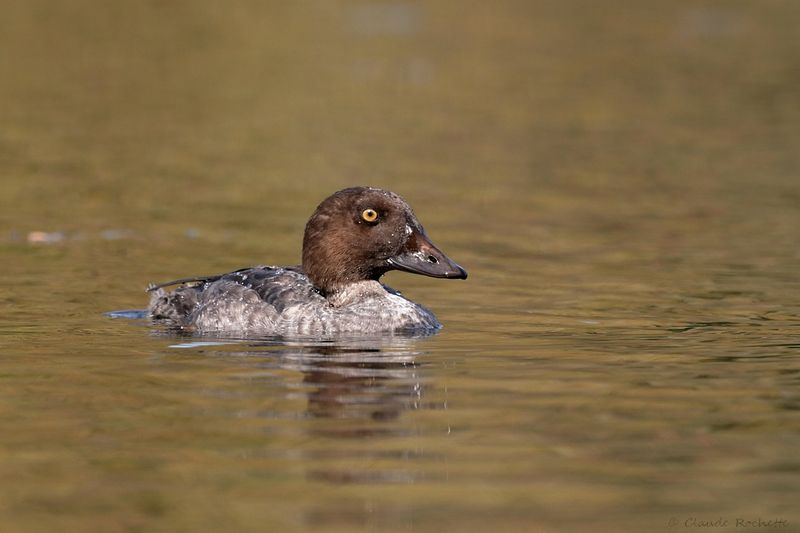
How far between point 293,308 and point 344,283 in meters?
0.50

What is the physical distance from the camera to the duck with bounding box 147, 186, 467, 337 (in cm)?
1266

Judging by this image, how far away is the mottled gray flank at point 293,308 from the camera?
1266cm

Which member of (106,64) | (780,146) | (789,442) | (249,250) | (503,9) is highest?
(503,9)

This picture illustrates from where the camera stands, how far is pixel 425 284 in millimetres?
16203

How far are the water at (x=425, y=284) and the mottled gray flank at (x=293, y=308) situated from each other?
0.42 metres

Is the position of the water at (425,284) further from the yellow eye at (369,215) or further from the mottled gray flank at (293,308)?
the yellow eye at (369,215)

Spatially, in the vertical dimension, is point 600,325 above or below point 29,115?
below

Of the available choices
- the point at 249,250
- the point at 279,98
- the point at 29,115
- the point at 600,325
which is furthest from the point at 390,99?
the point at 600,325

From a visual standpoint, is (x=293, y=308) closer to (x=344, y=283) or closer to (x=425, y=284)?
(x=344, y=283)

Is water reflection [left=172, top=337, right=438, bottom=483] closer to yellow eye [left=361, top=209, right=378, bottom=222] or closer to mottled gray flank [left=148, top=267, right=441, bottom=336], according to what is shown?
mottled gray flank [left=148, top=267, right=441, bottom=336]

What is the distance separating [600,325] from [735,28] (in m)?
31.8

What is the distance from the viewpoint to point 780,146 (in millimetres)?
25078

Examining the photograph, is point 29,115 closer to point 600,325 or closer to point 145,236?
point 145,236

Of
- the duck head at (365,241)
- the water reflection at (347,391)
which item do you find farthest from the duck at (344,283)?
the water reflection at (347,391)
